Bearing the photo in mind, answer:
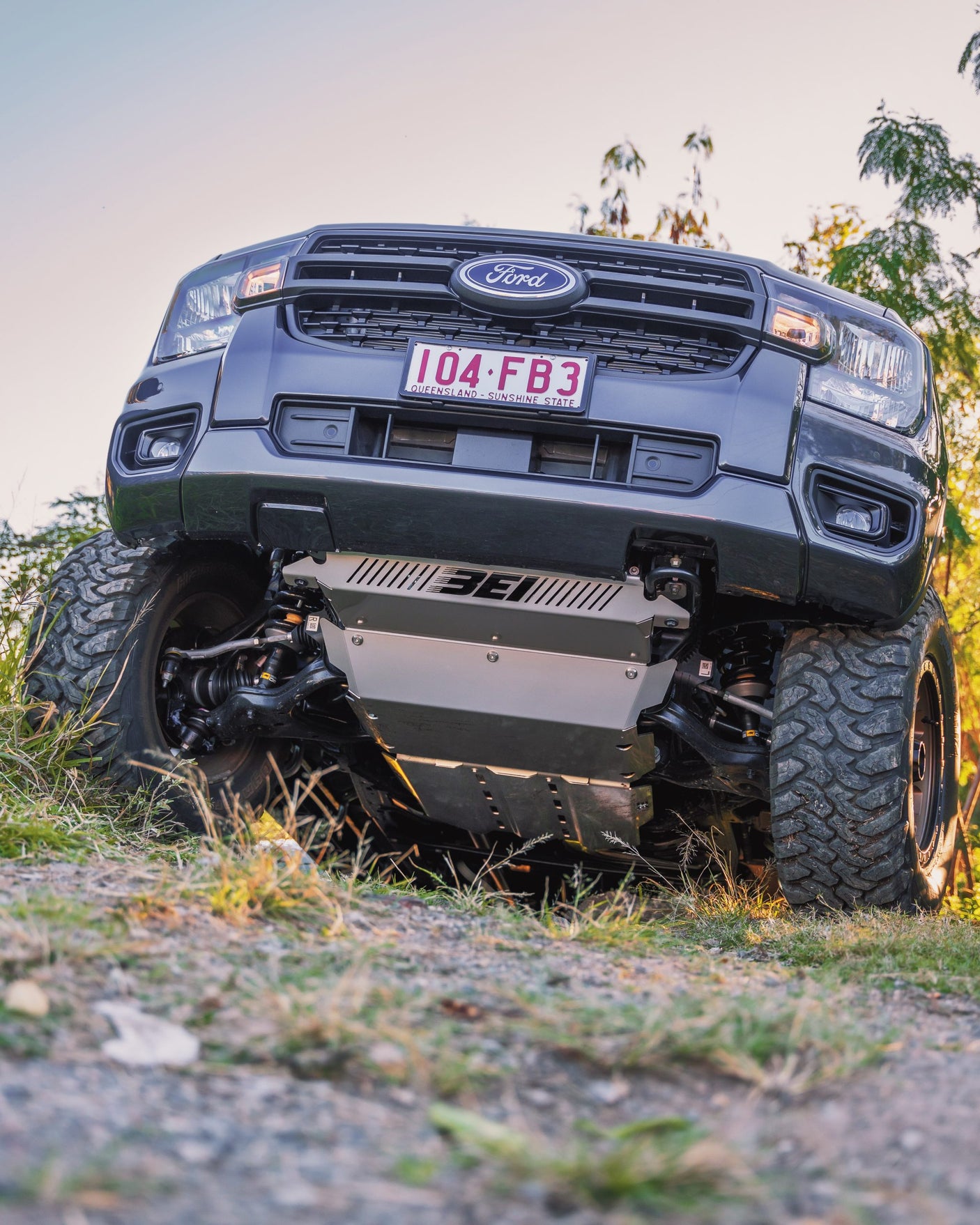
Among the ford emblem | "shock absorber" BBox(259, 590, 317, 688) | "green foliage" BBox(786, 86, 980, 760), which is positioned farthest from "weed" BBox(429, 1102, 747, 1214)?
"green foliage" BBox(786, 86, 980, 760)

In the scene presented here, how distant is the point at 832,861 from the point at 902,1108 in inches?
67.7

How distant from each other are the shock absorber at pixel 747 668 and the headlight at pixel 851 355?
27.6 inches

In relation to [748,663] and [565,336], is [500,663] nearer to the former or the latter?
[748,663]

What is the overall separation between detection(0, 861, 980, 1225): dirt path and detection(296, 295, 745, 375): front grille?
1.55 metres

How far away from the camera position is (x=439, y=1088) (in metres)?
1.35

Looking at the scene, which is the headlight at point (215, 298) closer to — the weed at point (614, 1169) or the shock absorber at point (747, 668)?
the shock absorber at point (747, 668)

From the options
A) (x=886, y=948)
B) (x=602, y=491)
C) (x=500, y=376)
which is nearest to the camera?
(x=886, y=948)

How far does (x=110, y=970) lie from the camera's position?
1663 mm

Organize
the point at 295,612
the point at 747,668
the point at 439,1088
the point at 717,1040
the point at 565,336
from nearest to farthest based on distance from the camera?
the point at 439,1088, the point at 717,1040, the point at 565,336, the point at 747,668, the point at 295,612

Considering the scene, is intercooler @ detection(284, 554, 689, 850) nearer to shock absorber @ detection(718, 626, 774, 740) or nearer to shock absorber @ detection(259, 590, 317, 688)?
shock absorber @ detection(259, 590, 317, 688)

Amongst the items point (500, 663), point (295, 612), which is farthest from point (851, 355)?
point (295, 612)

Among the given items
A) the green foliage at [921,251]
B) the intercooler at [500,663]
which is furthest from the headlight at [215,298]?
the green foliage at [921,251]

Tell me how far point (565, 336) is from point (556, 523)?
0.53m

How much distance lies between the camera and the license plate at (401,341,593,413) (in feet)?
9.47
